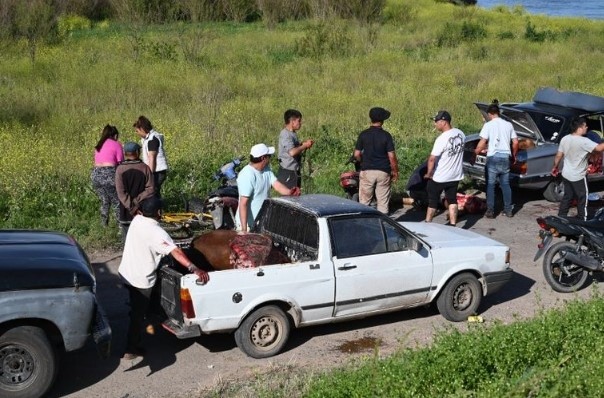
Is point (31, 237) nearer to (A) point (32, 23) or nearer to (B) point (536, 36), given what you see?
(A) point (32, 23)

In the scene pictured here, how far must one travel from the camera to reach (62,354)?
25.9 feet

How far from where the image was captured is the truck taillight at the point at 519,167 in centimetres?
1410

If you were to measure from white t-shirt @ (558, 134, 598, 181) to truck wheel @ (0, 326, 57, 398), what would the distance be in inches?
308

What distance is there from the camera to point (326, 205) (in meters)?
8.53

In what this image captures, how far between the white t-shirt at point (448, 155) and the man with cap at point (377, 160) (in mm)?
717

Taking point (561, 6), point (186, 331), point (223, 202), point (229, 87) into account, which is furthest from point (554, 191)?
point (561, 6)

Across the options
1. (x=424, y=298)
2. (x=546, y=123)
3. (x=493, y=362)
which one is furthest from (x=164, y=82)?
(x=493, y=362)

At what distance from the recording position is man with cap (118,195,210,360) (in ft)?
24.5

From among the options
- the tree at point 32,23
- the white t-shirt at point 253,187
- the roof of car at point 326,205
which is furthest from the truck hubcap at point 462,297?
the tree at point 32,23

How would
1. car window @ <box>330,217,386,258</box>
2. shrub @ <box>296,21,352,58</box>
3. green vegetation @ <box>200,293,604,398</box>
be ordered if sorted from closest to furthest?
1. green vegetation @ <box>200,293,604,398</box>
2. car window @ <box>330,217,386,258</box>
3. shrub @ <box>296,21,352,58</box>

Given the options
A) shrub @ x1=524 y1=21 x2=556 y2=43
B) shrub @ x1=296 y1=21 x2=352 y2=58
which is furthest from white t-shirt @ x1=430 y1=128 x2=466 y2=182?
shrub @ x1=524 y1=21 x2=556 y2=43

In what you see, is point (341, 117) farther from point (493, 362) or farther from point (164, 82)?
point (493, 362)

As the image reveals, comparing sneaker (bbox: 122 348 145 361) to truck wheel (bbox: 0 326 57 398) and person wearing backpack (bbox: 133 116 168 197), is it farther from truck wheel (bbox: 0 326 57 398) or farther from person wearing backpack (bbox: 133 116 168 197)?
person wearing backpack (bbox: 133 116 168 197)

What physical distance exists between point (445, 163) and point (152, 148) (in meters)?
4.00
